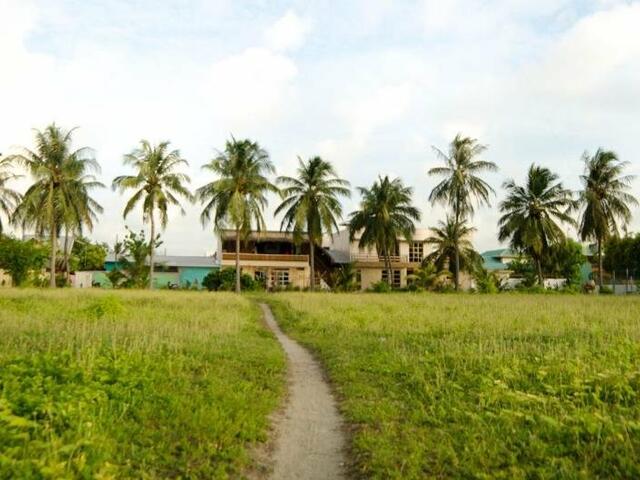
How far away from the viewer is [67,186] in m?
36.6

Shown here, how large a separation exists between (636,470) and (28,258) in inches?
1599

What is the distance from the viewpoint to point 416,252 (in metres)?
54.2

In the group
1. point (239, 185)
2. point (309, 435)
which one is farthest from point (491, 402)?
point (239, 185)

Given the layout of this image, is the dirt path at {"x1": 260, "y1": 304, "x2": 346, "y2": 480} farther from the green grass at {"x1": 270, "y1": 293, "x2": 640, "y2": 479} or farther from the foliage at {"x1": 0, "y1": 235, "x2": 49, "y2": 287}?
the foliage at {"x1": 0, "y1": 235, "x2": 49, "y2": 287}

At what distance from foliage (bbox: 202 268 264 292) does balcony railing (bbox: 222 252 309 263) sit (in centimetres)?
525

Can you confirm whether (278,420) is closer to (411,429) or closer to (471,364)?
(411,429)

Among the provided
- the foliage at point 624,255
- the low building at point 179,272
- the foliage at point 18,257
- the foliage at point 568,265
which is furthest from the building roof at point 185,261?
the foliage at point 624,255

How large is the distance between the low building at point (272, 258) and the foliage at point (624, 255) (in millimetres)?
26607

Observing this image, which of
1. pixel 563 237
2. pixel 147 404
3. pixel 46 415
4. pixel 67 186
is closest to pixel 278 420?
pixel 147 404

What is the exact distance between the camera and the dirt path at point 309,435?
508 cm

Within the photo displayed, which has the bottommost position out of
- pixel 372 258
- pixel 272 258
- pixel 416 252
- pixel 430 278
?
pixel 430 278

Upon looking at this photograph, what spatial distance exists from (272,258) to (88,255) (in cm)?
1882

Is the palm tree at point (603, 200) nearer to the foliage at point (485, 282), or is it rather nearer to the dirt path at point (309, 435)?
the foliage at point (485, 282)

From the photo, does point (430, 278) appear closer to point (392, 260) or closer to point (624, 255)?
point (392, 260)
